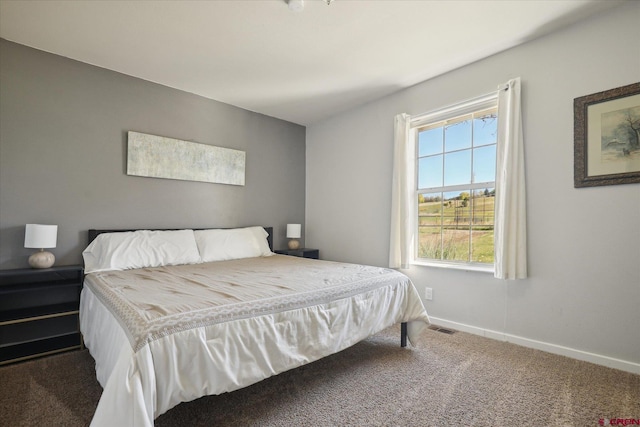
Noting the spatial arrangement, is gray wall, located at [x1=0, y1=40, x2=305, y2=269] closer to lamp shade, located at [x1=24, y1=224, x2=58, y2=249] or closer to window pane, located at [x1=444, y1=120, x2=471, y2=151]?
lamp shade, located at [x1=24, y1=224, x2=58, y2=249]

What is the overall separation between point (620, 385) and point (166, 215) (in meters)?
4.06

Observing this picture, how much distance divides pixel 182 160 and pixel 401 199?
8.27 feet

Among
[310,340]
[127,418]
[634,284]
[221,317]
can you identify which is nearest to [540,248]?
[634,284]

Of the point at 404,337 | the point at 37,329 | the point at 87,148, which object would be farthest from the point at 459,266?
the point at 37,329

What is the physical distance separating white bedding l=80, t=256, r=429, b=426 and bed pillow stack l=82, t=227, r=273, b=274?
0.26m

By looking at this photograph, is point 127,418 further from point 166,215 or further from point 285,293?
point 166,215

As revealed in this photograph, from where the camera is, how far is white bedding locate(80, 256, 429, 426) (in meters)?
1.20

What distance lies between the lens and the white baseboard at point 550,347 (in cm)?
213

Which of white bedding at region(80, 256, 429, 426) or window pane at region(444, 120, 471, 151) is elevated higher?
window pane at region(444, 120, 471, 151)

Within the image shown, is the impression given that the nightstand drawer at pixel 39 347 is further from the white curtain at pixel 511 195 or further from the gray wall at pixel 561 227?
the white curtain at pixel 511 195

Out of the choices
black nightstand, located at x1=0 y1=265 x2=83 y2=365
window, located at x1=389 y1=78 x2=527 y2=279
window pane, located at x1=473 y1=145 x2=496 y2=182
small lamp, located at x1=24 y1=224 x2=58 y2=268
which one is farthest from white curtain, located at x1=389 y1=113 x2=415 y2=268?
small lamp, located at x1=24 y1=224 x2=58 y2=268

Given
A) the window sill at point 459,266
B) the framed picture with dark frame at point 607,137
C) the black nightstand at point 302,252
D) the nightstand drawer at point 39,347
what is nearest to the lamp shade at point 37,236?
the nightstand drawer at point 39,347

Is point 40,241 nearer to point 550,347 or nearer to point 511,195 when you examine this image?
point 511,195

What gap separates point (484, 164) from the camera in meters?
2.97
